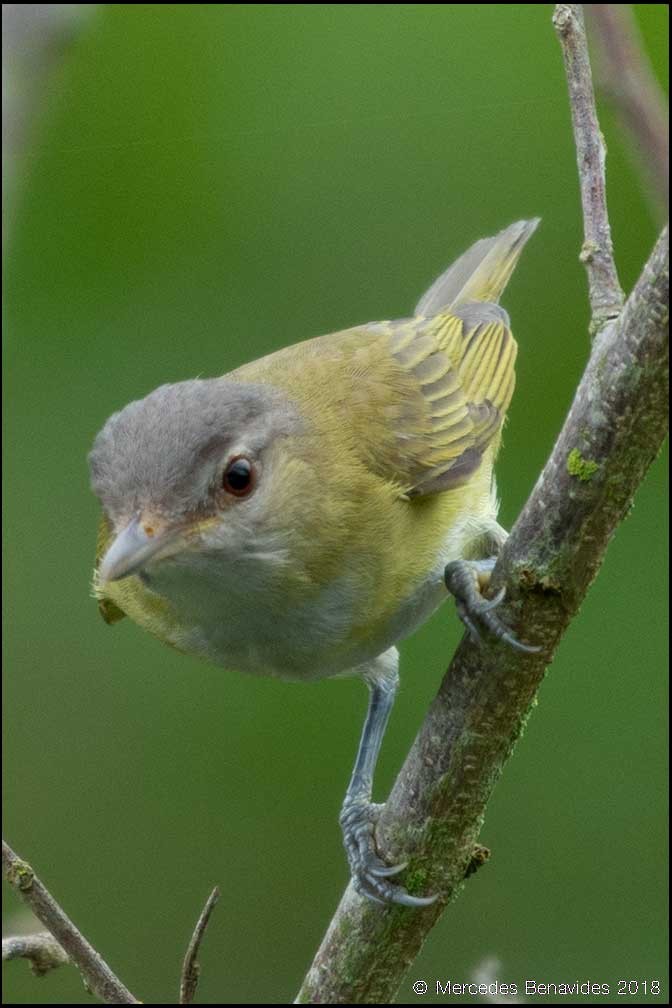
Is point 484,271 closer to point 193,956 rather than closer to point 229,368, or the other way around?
point 229,368

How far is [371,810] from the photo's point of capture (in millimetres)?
3312

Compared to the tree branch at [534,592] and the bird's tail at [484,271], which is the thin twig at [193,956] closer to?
the tree branch at [534,592]

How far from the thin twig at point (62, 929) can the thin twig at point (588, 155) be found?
5.05ft

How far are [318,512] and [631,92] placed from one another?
2095 mm

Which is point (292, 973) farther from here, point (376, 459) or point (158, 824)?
point (376, 459)

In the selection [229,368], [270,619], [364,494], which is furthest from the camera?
[229,368]

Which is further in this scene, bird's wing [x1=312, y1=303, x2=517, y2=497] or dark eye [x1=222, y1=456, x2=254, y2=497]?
bird's wing [x1=312, y1=303, x2=517, y2=497]

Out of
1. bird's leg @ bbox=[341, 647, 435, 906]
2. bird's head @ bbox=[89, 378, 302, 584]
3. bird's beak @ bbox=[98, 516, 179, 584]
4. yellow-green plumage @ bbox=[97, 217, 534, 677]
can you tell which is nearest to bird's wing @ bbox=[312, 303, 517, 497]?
yellow-green plumage @ bbox=[97, 217, 534, 677]

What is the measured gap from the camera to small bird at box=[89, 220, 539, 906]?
2.66 metres

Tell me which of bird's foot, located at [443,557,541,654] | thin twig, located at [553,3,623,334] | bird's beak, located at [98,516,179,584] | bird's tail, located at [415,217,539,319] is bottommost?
bird's foot, located at [443,557,541,654]

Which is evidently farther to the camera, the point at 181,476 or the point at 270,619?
the point at 270,619

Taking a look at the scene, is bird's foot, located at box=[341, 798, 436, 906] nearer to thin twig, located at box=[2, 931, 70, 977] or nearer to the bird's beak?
thin twig, located at box=[2, 931, 70, 977]

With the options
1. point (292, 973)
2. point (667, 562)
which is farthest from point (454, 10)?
point (292, 973)

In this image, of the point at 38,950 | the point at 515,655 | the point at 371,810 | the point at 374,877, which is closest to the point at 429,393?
the point at 371,810
